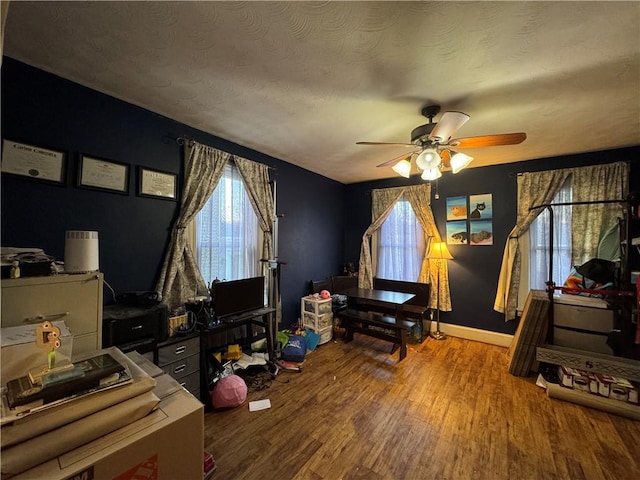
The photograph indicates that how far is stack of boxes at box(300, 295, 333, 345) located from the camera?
11.9 feet

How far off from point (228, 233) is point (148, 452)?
2.50 metres

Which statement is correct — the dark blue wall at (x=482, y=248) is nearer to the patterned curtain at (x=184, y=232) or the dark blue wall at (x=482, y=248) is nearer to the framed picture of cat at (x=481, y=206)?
the framed picture of cat at (x=481, y=206)

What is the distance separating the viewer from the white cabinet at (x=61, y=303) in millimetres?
1129

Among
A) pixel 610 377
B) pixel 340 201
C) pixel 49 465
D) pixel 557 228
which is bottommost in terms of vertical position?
pixel 610 377

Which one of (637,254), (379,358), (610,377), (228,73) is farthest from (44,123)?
(637,254)

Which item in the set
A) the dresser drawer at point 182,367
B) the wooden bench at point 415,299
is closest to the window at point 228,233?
the dresser drawer at point 182,367

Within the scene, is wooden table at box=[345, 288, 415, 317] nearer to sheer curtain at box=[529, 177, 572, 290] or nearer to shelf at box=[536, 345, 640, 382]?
shelf at box=[536, 345, 640, 382]

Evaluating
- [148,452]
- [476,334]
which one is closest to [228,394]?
[148,452]

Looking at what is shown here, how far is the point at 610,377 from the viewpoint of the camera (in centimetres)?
234

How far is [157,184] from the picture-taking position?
7.88 feet

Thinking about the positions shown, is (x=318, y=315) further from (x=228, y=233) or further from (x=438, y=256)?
(x=438, y=256)

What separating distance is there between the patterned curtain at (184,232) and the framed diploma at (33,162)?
86 cm

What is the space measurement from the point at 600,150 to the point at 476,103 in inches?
92.9

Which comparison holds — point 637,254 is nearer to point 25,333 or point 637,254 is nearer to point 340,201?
point 340,201
